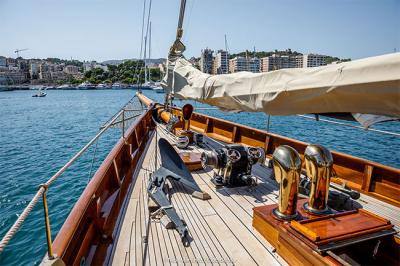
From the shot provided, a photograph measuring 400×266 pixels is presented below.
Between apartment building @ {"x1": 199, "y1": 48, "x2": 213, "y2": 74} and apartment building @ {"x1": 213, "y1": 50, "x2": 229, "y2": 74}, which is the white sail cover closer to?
apartment building @ {"x1": 199, "y1": 48, "x2": 213, "y2": 74}

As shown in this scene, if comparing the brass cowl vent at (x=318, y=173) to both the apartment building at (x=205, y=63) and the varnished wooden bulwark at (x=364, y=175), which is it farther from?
the apartment building at (x=205, y=63)

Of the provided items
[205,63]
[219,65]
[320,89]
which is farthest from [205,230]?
[219,65]

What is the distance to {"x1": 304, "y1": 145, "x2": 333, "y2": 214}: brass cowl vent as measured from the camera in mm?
1790

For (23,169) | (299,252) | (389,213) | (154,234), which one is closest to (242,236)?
(299,252)

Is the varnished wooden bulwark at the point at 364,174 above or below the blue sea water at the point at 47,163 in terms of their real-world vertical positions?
above

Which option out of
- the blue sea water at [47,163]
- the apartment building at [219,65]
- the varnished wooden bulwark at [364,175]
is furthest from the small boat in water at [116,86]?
the varnished wooden bulwark at [364,175]

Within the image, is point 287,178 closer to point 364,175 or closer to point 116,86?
point 364,175

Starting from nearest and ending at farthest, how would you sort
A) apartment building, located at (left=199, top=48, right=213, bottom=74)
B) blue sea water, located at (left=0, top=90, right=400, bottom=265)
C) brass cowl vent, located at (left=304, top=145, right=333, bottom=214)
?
brass cowl vent, located at (left=304, top=145, right=333, bottom=214)
blue sea water, located at (left=0, top=90, right=400, bottom=265)
apartment building, located at (left=199, top=48, right=213, bottom=74)

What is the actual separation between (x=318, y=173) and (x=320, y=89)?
68cm

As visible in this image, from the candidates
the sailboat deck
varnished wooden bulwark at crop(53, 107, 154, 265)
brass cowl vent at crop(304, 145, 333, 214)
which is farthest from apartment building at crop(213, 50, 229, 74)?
brass cowl vent at crop(304, 145, 333, 214)

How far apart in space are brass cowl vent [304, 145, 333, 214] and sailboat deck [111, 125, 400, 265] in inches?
17.5

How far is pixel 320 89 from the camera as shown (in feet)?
4.55

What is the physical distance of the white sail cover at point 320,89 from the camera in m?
1.10

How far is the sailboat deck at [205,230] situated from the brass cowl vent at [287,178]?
28cm
